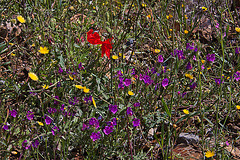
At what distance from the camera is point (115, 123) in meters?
1.59

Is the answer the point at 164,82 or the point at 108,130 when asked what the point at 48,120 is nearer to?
the point at 108,130

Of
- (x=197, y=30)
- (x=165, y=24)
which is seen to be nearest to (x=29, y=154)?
(x=165, y=24)

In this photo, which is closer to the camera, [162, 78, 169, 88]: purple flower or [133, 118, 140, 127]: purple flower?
[133, 118, 140, 127]: purple flower

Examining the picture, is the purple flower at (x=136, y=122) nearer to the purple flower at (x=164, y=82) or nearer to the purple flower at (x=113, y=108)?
the purple flower at (x=113, y=108)

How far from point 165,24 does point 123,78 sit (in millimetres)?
1203

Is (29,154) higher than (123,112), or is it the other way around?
(123,112)

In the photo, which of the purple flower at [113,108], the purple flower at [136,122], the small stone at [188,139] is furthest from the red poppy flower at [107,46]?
the small stone at [188,139]

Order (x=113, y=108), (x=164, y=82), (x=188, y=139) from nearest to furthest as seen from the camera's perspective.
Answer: (x=113, y=108) → (x=164, y=82) → (x=188, y=139)

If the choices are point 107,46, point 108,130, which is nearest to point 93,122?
point 108,130

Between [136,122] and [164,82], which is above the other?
[164,82]

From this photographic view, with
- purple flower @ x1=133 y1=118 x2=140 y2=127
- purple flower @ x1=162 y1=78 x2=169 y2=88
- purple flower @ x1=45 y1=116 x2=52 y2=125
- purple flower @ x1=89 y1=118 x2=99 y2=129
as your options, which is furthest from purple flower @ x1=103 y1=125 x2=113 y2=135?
purple flower @ x1=162 y1=78 x2=169 y2=88

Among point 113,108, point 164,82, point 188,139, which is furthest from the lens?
point 188,139

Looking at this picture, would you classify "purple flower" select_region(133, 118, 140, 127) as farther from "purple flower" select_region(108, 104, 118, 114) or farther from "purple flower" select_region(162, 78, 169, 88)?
"purple flower" select_region(162, 78, 169, 88)

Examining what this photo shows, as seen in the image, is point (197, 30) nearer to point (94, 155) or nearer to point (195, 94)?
point (195, 94)
